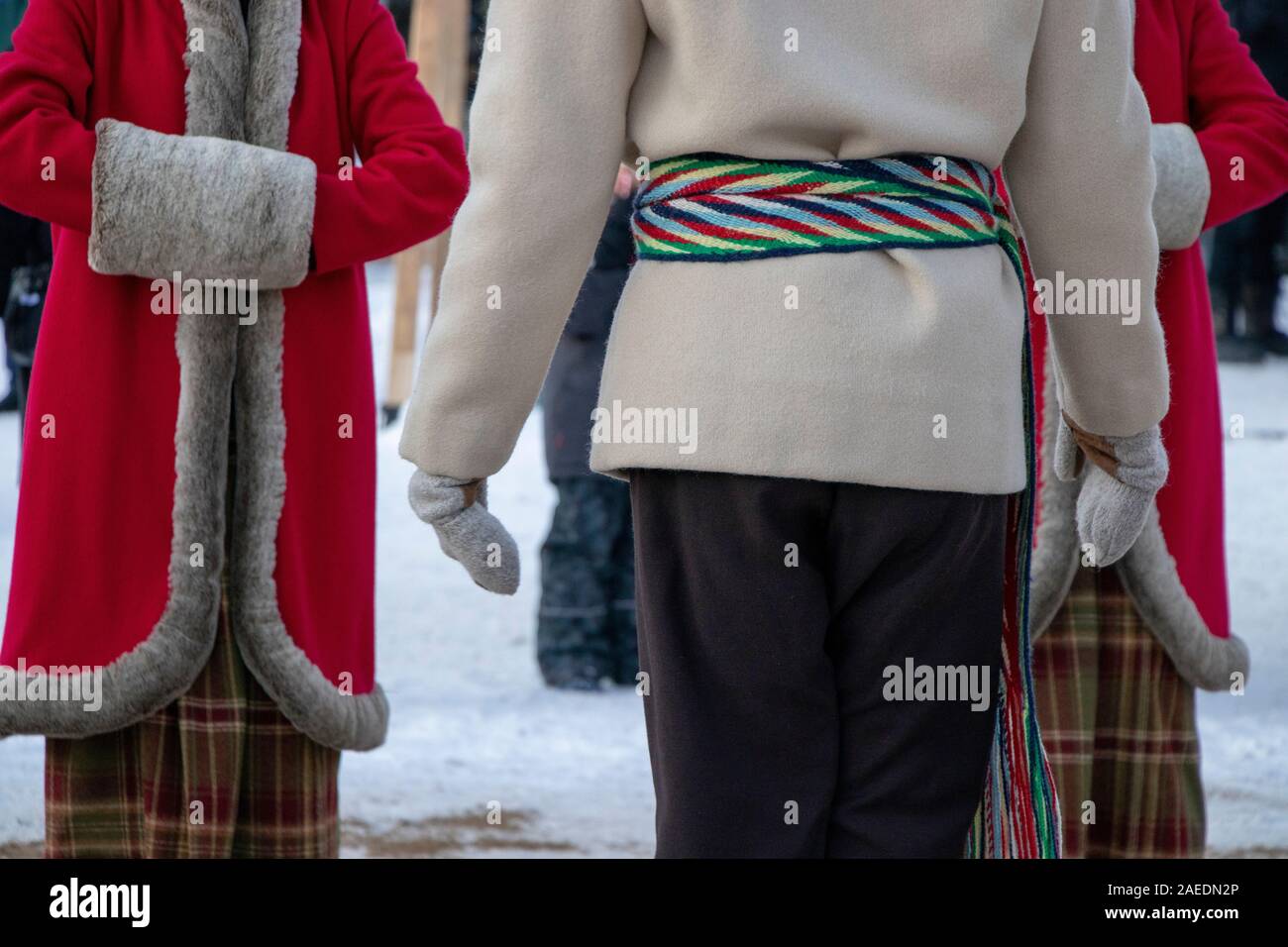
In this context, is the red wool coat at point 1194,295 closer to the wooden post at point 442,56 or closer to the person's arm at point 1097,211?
the person's arm at point 1097,211

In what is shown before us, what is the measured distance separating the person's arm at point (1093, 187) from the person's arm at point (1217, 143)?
0.76 metres

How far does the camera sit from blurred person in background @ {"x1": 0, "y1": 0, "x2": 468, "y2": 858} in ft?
7.50

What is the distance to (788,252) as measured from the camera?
163 centimetres

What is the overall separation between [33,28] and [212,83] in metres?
0.24

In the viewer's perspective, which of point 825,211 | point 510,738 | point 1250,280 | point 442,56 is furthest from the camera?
point 1250,280

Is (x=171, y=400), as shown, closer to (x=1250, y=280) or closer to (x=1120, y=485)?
(x=1120, y=485)

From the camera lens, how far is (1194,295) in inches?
105

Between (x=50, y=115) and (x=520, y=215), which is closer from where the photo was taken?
(x=520, y=215)

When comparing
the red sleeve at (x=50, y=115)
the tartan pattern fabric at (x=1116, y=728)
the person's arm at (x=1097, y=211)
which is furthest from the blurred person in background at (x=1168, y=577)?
the red sleeve at (x=50, y=115)

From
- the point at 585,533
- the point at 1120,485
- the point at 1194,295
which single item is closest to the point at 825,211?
the point at 1120,485

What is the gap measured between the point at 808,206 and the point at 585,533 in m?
2.91

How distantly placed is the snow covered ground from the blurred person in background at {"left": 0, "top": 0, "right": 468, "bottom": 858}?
854 mm
